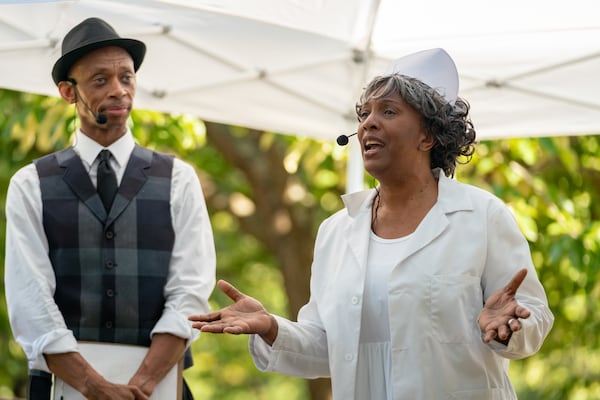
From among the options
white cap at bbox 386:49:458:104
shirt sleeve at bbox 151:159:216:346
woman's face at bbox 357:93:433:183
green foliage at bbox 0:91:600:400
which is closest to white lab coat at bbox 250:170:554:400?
woman's face at bbox 357:93:433:183

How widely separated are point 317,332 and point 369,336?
8.7 inches

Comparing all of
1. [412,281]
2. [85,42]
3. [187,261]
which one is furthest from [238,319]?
[85,42]

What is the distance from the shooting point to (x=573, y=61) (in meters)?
4.46

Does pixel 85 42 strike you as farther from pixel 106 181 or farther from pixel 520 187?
pixel 520 187

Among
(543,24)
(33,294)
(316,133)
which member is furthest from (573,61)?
(33,294)

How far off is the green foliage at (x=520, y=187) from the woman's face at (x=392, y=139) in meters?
2.00

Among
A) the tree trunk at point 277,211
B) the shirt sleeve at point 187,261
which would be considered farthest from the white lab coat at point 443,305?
the tree trunk at point 277,211

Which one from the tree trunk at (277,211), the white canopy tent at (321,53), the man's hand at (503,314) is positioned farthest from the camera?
the tree trunk at (277,211)

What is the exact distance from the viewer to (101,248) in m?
3.58

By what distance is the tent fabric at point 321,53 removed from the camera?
4336 millimetres

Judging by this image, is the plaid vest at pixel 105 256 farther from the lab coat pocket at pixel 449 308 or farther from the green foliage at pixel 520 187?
the green foliage at pixel 520 187

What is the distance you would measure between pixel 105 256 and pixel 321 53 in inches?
65.3

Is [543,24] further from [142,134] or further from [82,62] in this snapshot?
[142,134]

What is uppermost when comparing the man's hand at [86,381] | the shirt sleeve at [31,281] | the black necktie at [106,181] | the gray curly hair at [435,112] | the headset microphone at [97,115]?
the gray curly hair at [435,112]
